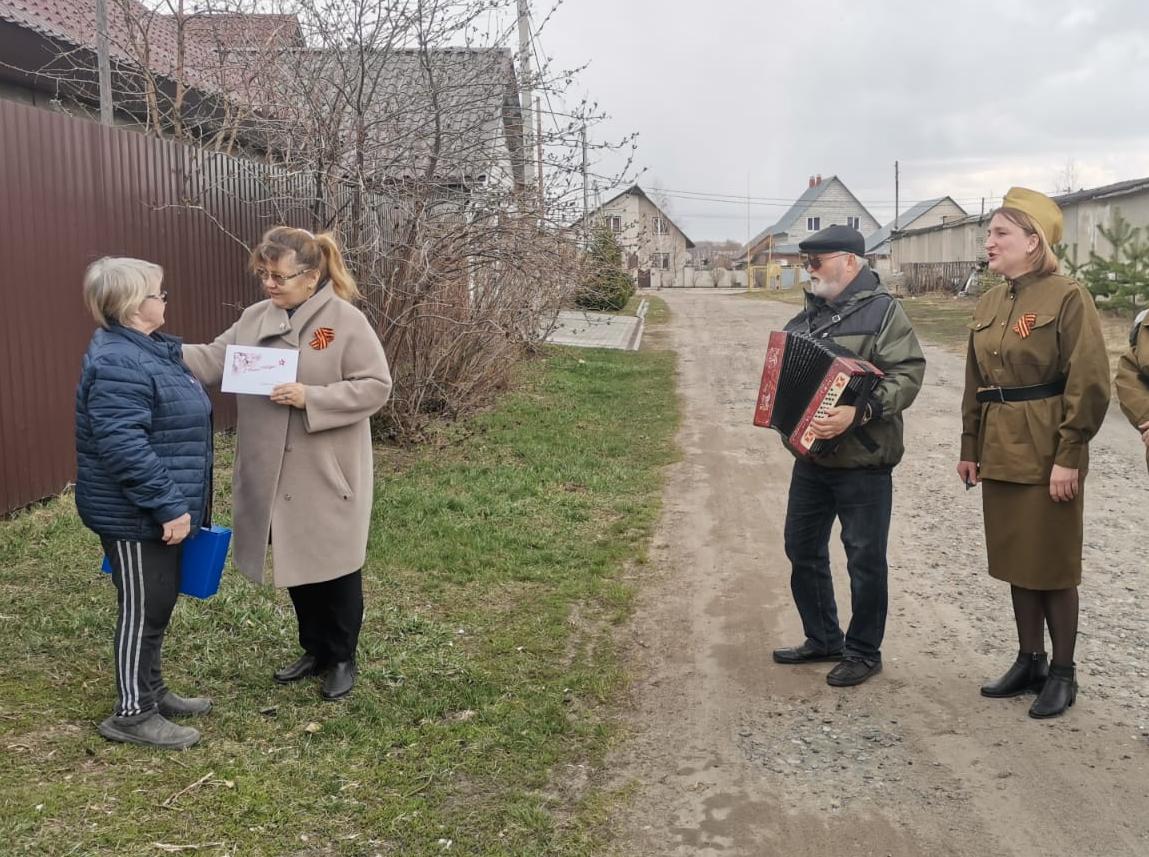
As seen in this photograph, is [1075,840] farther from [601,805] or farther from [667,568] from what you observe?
[667,568]

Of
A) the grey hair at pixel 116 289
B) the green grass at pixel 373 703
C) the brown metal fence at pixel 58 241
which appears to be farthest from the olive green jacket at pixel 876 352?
the brown metal fence at pixel 58 241

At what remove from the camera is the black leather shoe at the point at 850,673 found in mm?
4555

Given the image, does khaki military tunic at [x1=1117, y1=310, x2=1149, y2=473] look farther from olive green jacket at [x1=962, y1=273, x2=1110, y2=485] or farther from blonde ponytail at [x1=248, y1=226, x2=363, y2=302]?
blonde ponytail at [x1=248, y1=226, x2=363, y2=302]

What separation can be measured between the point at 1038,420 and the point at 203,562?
3.31m

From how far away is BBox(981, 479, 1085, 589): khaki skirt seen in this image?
412cm

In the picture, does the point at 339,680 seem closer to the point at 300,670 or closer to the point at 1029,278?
the point at 300,670

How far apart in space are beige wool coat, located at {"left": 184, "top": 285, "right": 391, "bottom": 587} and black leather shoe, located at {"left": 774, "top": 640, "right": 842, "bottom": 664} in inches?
83.5

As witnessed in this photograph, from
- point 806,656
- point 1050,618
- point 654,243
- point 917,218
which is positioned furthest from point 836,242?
point 917,218

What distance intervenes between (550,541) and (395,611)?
175 cm

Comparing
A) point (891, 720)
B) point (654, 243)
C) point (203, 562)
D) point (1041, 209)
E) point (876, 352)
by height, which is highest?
point (654, 243)

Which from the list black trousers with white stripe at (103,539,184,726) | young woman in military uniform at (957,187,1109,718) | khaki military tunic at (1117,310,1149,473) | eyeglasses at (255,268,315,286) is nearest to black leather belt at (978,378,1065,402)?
young woman in military uniform at (957,187,1109,718)

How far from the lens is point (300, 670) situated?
4461 mm

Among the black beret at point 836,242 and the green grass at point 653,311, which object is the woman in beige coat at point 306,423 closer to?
the black beret at point 836,242

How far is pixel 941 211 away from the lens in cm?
6969
